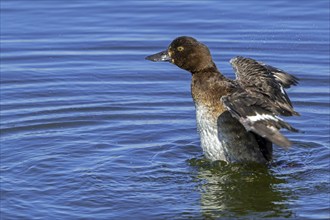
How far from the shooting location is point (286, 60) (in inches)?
612

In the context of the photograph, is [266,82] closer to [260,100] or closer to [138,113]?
[260,100]

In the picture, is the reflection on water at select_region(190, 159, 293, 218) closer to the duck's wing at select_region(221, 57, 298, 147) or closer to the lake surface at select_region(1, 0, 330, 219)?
the lake surface at select_region(1, 0, 330, 219)

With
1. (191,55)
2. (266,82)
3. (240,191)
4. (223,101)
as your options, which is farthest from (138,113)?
(240,191)

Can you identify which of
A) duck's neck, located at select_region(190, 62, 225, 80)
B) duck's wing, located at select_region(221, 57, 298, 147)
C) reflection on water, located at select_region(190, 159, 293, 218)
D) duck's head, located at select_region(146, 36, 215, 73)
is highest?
duck's head, located at select_region(146, 36, 215, 73)

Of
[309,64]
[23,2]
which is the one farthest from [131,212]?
[23,2]

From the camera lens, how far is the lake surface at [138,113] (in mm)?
10445

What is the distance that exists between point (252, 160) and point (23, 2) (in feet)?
25.8

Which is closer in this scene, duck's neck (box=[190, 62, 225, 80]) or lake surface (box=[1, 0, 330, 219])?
lake surface (box=[1, 0, 330, 219])

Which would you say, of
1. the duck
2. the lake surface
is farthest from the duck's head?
the lake surface

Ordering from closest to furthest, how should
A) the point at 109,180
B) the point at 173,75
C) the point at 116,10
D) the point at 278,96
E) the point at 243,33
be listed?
the point at 109,180 → the point at 278,96 → the point at 173,75 → the point at 243,33 → the point at 116,10

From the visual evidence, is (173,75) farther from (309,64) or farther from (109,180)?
(109,180)

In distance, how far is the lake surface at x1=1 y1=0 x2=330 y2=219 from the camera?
34.3 feet

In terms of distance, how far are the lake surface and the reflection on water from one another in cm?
2

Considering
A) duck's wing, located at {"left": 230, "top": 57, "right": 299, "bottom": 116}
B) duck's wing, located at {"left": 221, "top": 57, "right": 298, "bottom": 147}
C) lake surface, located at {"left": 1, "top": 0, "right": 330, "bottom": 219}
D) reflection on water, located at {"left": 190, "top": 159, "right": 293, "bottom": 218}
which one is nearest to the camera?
reflection on water, located at {"left": 190, "top": 159, "right": 293, "bottom": 218}
